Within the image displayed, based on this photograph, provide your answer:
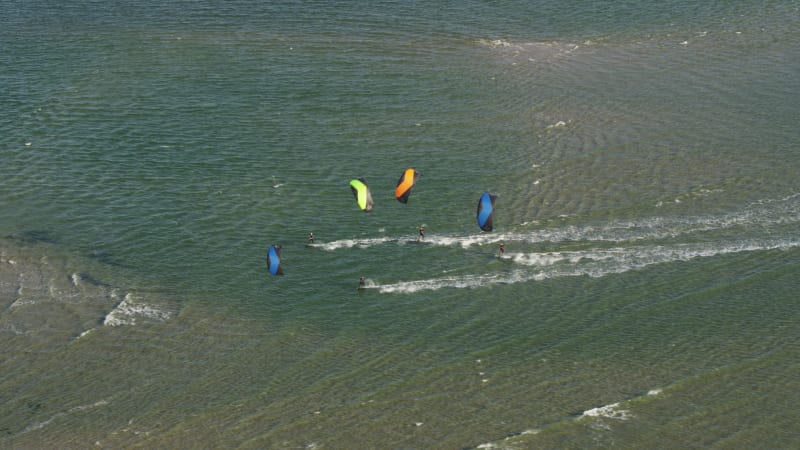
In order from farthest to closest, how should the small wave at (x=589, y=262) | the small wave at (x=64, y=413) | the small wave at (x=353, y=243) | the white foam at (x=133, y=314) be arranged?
the small wave at (x=353, y=243) < the small wave at (x=589, y=262) < the white foam at (x=133, y=314) < the small wave at (x=64, y=413)

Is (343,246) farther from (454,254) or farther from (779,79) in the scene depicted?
(779,79)

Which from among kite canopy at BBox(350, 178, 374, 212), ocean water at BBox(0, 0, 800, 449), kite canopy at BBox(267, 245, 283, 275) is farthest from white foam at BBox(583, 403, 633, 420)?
kite canopy at BBox(267, 245, 283, 275)

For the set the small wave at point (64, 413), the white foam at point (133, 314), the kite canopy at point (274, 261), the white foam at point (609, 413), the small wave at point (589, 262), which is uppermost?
the kite canopy at point (274, 261)

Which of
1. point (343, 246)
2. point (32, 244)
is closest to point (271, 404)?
point (343, 246)

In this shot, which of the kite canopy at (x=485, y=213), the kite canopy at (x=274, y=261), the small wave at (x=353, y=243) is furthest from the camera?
the small wave at (x=353, y=243)

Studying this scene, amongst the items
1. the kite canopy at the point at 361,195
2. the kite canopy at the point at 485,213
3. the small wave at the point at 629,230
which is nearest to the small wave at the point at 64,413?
the kite canopy at the point at 361,195

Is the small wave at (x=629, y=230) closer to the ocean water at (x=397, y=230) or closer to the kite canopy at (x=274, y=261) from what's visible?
the ocean water at (x=397, y=230)

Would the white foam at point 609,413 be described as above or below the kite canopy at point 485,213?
below

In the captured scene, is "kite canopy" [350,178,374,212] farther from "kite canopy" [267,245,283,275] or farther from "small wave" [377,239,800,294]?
"kite canopy" [267,245,283,275]

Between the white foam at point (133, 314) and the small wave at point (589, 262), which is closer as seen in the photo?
the white foam at point (133, 314)
